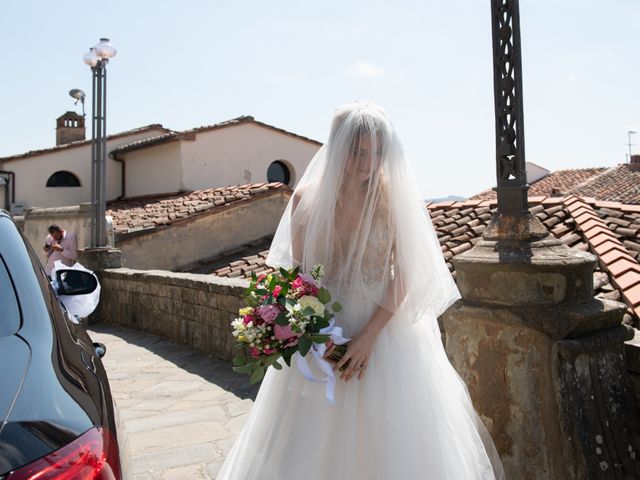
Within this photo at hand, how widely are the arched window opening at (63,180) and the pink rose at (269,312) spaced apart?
2090cm

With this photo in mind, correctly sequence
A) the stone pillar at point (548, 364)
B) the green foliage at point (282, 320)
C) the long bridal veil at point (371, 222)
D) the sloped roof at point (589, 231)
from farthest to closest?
1. the sloped roof at point (589, 231)
2. the stone pillar at point (548, 364)
3. the long bridal veil at point (371, 222)
4. the green foliage at point (282, 320)

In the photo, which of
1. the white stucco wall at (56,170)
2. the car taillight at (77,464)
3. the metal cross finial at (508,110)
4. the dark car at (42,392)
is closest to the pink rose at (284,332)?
the dark car at (42,392)

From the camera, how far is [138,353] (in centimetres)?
703

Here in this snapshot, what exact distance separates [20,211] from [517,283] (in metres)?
21.1

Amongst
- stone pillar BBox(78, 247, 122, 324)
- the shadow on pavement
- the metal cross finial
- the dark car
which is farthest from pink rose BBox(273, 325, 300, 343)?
stone pillar BBox(78, 247, 122, 324)

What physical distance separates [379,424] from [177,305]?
18.3 feet

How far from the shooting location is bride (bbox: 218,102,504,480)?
2.21 metres

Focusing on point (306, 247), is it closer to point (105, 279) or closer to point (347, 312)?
point (347, 312)

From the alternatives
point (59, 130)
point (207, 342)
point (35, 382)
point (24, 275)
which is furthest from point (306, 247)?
point (59, 130)

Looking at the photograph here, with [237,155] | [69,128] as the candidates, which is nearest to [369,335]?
[237,155]

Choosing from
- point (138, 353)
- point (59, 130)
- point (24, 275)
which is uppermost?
point (59, 130)

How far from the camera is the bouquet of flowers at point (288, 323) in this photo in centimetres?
210

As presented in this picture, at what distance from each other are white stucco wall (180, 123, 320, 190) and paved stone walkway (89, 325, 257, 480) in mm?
10451

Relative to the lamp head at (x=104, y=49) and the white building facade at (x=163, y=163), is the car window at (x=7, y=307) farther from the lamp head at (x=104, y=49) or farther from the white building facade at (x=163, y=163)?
the white building facade at (x=163, y=163)
